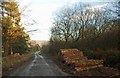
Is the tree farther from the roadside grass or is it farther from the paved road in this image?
the paved road

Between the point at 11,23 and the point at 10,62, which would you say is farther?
the point at 11,23

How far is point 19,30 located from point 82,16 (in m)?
27.2

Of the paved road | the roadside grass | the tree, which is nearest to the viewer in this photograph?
the paved road

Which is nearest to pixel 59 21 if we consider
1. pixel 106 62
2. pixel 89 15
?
pixel 89 15

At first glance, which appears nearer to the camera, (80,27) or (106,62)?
(106,62)

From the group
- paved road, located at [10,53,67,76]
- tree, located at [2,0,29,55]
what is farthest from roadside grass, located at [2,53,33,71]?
tree, located at [2,0,29,55]

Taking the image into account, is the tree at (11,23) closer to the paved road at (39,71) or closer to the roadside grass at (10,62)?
the roadside grass at (10,62)

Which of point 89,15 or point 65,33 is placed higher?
point 89,15

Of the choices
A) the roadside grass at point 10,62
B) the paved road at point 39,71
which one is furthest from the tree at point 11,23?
the paved road at point 39,71

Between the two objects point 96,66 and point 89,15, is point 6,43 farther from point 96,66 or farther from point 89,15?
point 89,15

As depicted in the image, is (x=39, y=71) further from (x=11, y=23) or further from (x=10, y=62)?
(x=11, y=23)

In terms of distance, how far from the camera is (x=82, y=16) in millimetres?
69438

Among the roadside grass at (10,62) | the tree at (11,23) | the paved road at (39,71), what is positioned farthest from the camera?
the tree at (11,23)

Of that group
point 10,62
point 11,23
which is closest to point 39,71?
point 10,62
